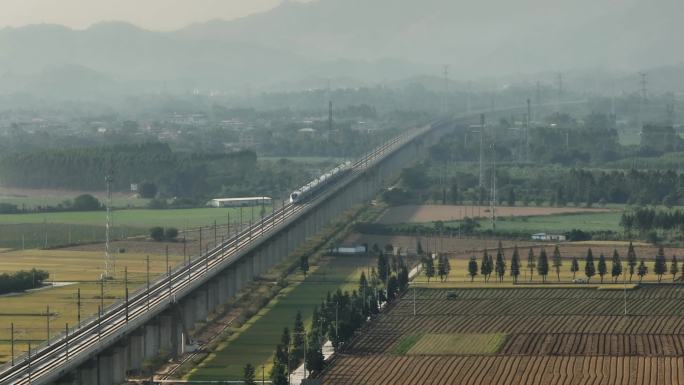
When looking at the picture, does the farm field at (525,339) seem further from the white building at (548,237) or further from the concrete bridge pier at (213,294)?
the white building at (548,237)

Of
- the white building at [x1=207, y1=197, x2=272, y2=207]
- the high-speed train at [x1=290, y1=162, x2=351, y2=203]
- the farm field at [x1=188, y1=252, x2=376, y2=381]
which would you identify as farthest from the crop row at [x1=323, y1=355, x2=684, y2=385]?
the white building at [x1=207, y1=197, x2=272, y2=207]

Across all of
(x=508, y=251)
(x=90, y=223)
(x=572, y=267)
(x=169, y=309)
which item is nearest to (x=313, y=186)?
(x=90, y=223)

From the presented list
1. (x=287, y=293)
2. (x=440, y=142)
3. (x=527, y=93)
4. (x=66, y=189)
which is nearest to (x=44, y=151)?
(x=66, y=189)

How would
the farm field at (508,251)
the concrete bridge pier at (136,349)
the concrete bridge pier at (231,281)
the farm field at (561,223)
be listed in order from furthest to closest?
the farm field at (561,223) < the farm field at (508,251) < the concrete bridge pier at (231,281) < the concrete bridge pier at (136,349)

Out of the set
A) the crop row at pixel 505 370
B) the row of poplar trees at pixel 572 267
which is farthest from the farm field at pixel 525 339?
the row of poplar trees at pixel 572 267

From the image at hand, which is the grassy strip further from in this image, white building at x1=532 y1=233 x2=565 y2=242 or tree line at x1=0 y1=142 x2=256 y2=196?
tree line at x1=0 y1=142 x2=256 y2=196

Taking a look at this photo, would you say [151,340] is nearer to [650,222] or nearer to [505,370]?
[505,370]
